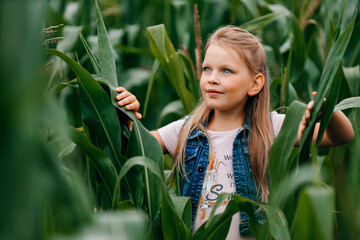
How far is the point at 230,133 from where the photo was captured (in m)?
1.30

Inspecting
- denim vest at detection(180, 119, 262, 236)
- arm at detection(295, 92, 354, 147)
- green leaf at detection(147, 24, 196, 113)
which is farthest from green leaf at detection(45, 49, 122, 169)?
green leaf at detection(147, 24, 196, 113)

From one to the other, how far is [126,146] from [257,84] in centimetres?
41

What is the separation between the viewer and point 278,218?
33.2 inches

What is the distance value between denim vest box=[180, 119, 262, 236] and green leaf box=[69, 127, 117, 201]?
1.00 ft

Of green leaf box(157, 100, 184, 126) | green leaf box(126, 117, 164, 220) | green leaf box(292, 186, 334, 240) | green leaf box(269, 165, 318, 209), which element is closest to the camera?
green leaf box(292, 186, 334, 240)

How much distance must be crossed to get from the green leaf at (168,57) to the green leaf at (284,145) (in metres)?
0.66

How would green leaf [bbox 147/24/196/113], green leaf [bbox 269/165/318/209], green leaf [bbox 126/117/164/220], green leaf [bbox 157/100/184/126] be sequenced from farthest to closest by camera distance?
green leaf [bbox 157/100/184/126] → green leaf [bbox 147/24/196/113] → green leaf [bbox 126/117/164/220] → green leaf [bbox 269/165/318/209]

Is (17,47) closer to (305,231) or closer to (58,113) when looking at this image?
(58,113)

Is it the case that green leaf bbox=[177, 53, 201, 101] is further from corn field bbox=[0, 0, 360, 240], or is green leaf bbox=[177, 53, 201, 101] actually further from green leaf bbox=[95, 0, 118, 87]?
green leaf bbox=[95, 0, 118, 87]

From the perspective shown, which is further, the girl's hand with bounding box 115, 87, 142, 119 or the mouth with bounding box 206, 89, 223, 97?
the mouth with bounding box 206, 89, 223, 97

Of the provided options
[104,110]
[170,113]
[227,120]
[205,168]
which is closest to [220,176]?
[205,168]

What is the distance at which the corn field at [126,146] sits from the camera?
18.5 inches

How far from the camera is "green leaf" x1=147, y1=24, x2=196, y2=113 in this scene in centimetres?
154

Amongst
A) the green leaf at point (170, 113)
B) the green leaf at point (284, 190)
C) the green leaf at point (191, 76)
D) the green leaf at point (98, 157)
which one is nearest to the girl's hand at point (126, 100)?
the green leaf at point (98, 157)
